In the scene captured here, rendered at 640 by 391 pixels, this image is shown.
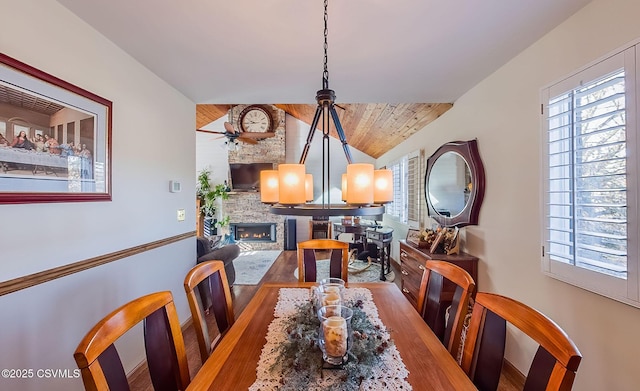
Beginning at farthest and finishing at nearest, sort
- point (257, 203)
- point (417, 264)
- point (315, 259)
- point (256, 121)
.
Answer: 1. point (256, 121)
2. point (257, 203)
3. point (417, 264)
4. point (315, 259)

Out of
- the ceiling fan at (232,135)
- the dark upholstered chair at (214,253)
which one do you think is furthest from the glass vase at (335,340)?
the ceiling fan at (232,135)

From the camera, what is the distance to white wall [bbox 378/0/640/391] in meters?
1.32

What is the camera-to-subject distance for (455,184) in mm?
2807

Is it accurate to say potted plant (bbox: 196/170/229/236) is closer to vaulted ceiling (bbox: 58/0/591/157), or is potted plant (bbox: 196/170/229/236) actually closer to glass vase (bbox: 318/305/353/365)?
vaulted ceiling (bbox: 58/0/591/157)

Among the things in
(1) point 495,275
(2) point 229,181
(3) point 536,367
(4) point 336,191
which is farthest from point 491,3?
(2) point 229,181

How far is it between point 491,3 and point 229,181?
6580 mm

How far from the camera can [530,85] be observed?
1.85 meters

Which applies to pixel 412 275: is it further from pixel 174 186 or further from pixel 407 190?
pixel 174 186

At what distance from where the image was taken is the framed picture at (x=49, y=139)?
124 centimetres

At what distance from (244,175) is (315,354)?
639cm

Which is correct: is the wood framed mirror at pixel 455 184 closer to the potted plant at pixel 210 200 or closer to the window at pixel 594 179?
the window at pixel 594 179

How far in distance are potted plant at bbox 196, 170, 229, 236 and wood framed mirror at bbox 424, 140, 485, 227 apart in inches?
203

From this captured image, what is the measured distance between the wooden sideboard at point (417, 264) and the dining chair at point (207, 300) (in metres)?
1.50

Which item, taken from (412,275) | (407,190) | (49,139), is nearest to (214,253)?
(49,139)
